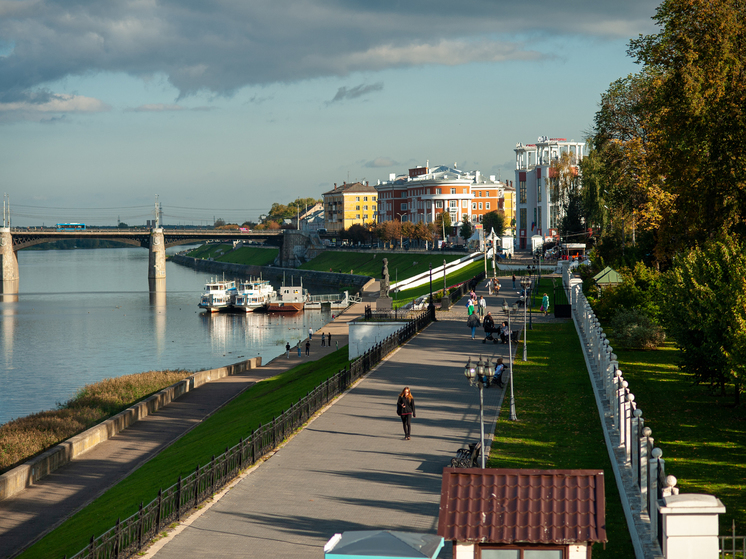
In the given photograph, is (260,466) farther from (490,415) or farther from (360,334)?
(360,334)

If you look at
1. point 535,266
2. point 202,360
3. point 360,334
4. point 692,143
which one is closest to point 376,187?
point 535,266

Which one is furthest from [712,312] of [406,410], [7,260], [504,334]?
[7,260]

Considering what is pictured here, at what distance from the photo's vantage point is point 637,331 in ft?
107

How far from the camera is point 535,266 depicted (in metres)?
73.9

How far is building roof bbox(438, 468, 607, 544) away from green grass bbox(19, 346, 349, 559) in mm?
10210

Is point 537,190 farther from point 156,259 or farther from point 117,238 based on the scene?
point 117,238

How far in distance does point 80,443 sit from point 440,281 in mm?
58488

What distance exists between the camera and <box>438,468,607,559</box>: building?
7742 millimetres

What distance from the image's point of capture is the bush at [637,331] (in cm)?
3266

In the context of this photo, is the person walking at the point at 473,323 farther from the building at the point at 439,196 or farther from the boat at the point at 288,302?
the building at the point at 439,196

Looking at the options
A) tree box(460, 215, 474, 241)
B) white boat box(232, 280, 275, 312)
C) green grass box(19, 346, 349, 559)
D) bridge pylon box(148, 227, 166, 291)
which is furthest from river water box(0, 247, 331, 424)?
tree box(460, 215, 474, 241)

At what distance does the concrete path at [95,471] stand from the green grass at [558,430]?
11.5m

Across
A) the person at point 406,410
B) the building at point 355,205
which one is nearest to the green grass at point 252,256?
the building at point 355,205

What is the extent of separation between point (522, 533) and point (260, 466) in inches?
405
